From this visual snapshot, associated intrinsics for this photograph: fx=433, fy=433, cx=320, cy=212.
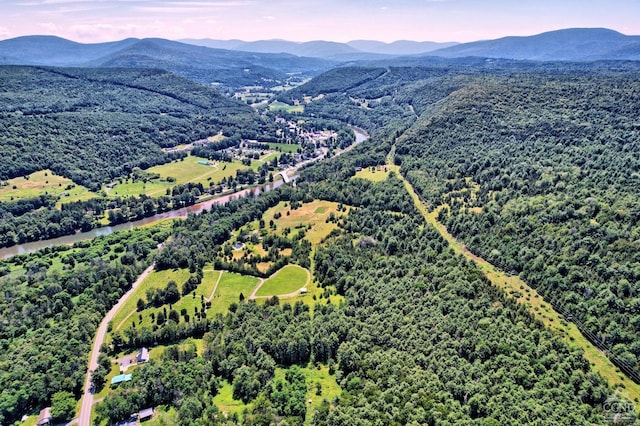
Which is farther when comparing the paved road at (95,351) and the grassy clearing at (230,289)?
the grassy clearing at (230,289)

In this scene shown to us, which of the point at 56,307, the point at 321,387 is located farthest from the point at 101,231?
the point at 321,387

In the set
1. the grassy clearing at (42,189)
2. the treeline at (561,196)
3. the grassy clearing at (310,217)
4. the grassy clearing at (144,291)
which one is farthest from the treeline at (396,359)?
the grassy clearing at (42,189)

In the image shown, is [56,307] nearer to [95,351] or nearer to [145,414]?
[95,351]

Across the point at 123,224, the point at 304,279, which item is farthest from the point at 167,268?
the point at 123,224

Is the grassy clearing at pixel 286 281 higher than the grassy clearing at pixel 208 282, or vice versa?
the grassy clearing at pixel 286 281

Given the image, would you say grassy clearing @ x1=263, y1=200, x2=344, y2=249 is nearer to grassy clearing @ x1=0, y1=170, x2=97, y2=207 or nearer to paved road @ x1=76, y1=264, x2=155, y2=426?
paved road @ x1=76, y1=264, x2=155, y2=426

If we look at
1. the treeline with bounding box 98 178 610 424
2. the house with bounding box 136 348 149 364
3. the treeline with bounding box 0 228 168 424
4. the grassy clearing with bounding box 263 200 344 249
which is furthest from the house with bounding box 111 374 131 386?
the grassy clearing with bounding box 263 200 344 249

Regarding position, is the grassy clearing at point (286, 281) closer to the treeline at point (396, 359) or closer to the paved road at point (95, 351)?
the treeline at point (396, 359)
